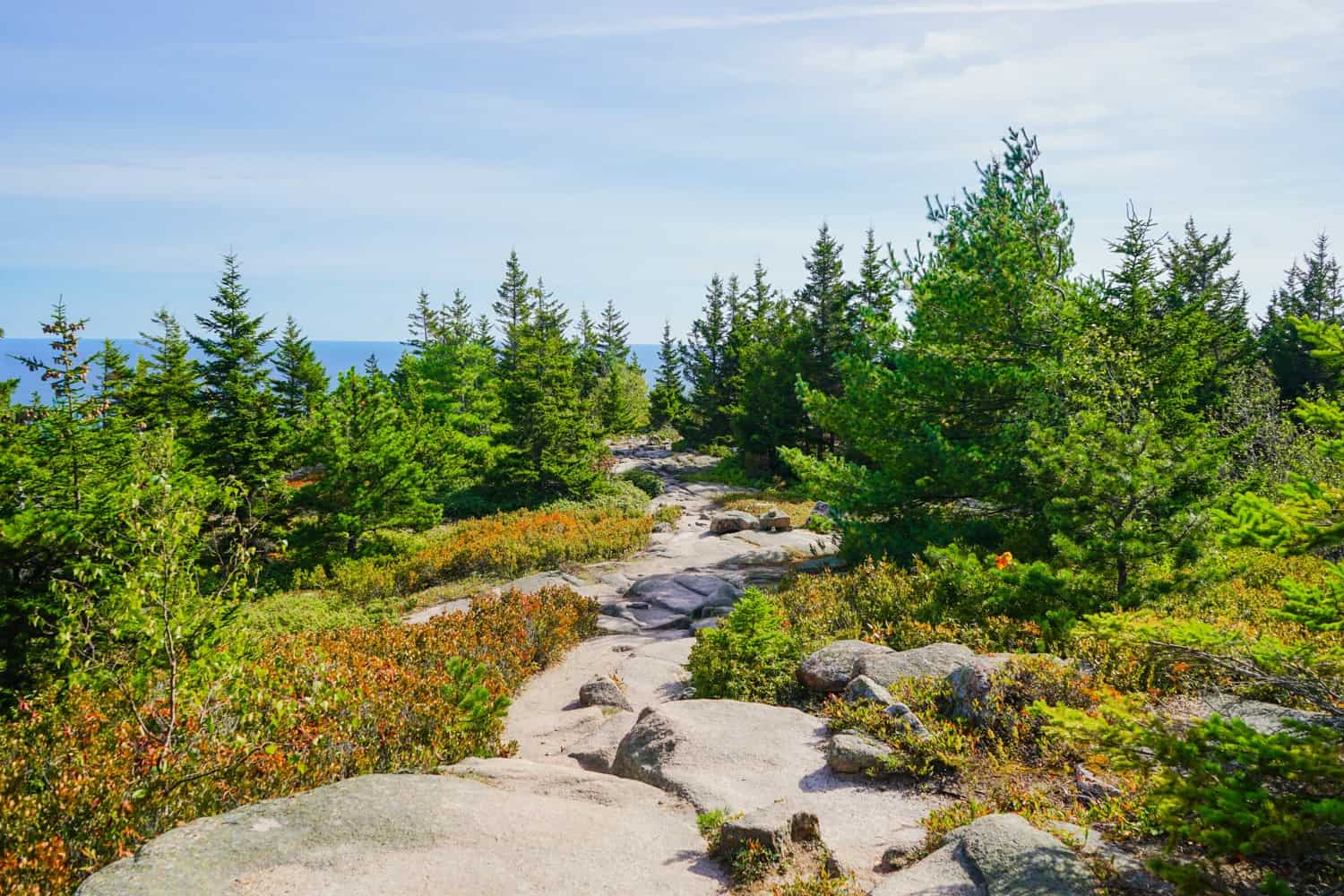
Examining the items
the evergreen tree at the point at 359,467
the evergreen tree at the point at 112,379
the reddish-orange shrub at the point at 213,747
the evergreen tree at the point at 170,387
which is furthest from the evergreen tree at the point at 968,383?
the evergreen tree at the point at 170,387

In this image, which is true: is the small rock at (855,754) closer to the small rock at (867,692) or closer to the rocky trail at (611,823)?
the rocky trail at (611,823)

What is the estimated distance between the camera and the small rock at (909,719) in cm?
748

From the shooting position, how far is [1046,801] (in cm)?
606

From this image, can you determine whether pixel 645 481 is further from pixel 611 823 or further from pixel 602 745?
pixel 611 823

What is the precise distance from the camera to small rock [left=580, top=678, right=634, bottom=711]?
10.7 metres

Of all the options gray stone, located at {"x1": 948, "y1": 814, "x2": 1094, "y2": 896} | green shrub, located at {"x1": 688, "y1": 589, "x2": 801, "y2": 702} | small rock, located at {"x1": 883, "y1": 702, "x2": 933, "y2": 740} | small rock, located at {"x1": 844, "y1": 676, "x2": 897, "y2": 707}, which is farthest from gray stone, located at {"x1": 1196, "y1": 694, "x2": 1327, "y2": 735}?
green shrub, located at {"x1": 688, "y1": 589, "x2": 801, "y2": 702}

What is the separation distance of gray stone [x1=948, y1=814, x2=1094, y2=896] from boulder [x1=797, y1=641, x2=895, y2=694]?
4008 mm

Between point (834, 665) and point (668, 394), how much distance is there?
52.1 metres

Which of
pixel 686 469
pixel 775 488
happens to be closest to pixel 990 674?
pixel 775 488

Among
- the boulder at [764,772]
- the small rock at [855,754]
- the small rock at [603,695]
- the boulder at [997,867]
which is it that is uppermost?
the boulder at [997,867]

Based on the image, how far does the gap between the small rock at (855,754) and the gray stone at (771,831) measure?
4.30ft

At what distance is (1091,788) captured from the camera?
20.9 ft

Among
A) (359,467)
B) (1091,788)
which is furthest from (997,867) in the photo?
(359,467)

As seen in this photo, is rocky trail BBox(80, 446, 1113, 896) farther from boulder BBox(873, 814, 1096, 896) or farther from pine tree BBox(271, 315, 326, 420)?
pine tree BBox(271, 315, 326, 420)
